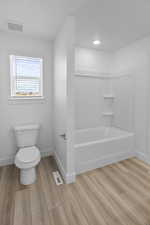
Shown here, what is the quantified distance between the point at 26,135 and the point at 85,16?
82.7 inches

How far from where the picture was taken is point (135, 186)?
1.82 metres

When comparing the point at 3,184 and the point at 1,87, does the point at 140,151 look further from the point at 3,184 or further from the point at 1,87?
the point at 1,87

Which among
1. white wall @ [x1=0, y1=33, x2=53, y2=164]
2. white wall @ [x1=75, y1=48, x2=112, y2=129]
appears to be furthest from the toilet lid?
white wall @ [x1=75, y1=48, x2=112, y2=129]

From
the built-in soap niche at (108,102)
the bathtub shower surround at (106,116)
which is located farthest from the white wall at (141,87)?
the built-in soap niche at (108,102)

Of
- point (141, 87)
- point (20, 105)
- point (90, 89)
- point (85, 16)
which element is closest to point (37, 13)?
point (85, 16)

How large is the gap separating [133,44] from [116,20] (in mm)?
1050

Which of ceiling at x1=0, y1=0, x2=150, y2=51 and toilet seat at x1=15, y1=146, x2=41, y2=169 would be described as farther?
toilet seat at x1=15, y1=146, x2=41, y2=169

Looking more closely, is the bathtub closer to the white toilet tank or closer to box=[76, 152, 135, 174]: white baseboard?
box=[76, 152, 135, 174]: white baseboard

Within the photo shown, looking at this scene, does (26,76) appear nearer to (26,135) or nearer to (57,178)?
(26,135)

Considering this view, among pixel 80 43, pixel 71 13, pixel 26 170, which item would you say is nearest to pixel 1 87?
pixel 26 170

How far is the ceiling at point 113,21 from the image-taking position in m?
1.54

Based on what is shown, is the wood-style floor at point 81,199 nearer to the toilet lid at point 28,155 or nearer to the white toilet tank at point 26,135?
the toilet lid at point 28,155

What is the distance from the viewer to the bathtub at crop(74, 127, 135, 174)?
6.89 feet

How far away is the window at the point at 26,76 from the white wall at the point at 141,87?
1977 mm
